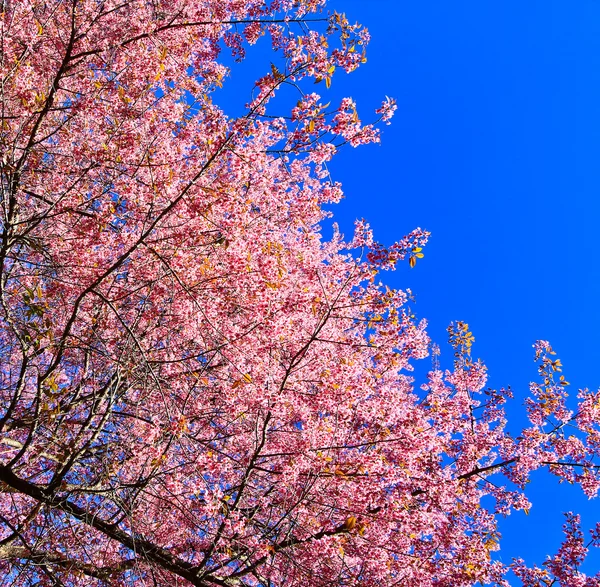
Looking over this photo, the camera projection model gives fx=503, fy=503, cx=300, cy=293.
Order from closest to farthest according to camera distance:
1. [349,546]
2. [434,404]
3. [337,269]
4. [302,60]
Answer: [302,60] → [349,546] → [434,404] → [337,269]

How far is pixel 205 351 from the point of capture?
5102 millimetres

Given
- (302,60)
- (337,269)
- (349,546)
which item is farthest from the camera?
(337,269)

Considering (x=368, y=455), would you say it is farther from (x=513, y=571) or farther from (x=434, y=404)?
(x=513, y=571)

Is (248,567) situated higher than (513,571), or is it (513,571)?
(513,571)

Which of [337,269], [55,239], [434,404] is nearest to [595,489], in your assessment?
[434,404]

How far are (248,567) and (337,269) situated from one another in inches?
152

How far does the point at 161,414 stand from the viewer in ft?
20.5

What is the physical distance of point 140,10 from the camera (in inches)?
263

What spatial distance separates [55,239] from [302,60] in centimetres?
357

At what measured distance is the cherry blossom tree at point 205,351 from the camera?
5023mm

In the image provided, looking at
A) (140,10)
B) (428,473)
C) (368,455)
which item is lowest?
(368,455)

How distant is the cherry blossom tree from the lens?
502 cm

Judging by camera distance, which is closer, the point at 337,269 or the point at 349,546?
the point at 349,546

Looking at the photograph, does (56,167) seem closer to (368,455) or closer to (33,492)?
(33,492)
